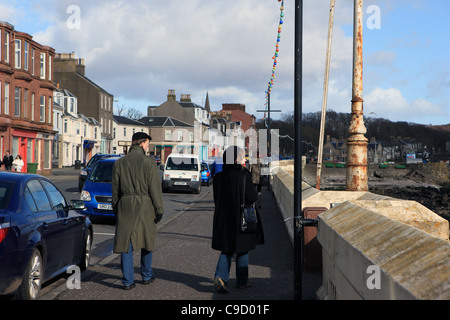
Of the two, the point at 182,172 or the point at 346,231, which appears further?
the point at 182,172

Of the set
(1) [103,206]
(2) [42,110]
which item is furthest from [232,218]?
(2) [42,110]

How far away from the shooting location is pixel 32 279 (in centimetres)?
577

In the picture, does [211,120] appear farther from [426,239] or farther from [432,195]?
[426,239]

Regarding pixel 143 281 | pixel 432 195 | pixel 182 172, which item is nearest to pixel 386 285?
pixel 143 281

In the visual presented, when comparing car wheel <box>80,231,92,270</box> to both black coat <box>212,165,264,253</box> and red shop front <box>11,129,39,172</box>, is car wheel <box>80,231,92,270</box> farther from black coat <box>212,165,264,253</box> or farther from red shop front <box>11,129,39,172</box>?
red shop front <box>11,129,39,172</box>

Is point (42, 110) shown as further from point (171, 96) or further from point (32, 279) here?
point (171, 96)

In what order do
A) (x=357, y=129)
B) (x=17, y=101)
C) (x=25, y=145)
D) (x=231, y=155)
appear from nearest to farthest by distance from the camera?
(x=231, y=155) < (x=357, y=129) < (x=17, y=101) < (x=25, y=145)

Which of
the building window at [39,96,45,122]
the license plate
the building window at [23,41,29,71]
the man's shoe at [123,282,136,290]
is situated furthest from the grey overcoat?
the building window at [39,96,45,122]

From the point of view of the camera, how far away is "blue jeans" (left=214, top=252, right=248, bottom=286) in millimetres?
6559

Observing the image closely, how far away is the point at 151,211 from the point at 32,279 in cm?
167

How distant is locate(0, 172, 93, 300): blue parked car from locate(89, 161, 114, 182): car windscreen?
733 cm

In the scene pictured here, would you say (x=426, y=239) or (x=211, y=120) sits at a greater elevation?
(x=211, y=120)
